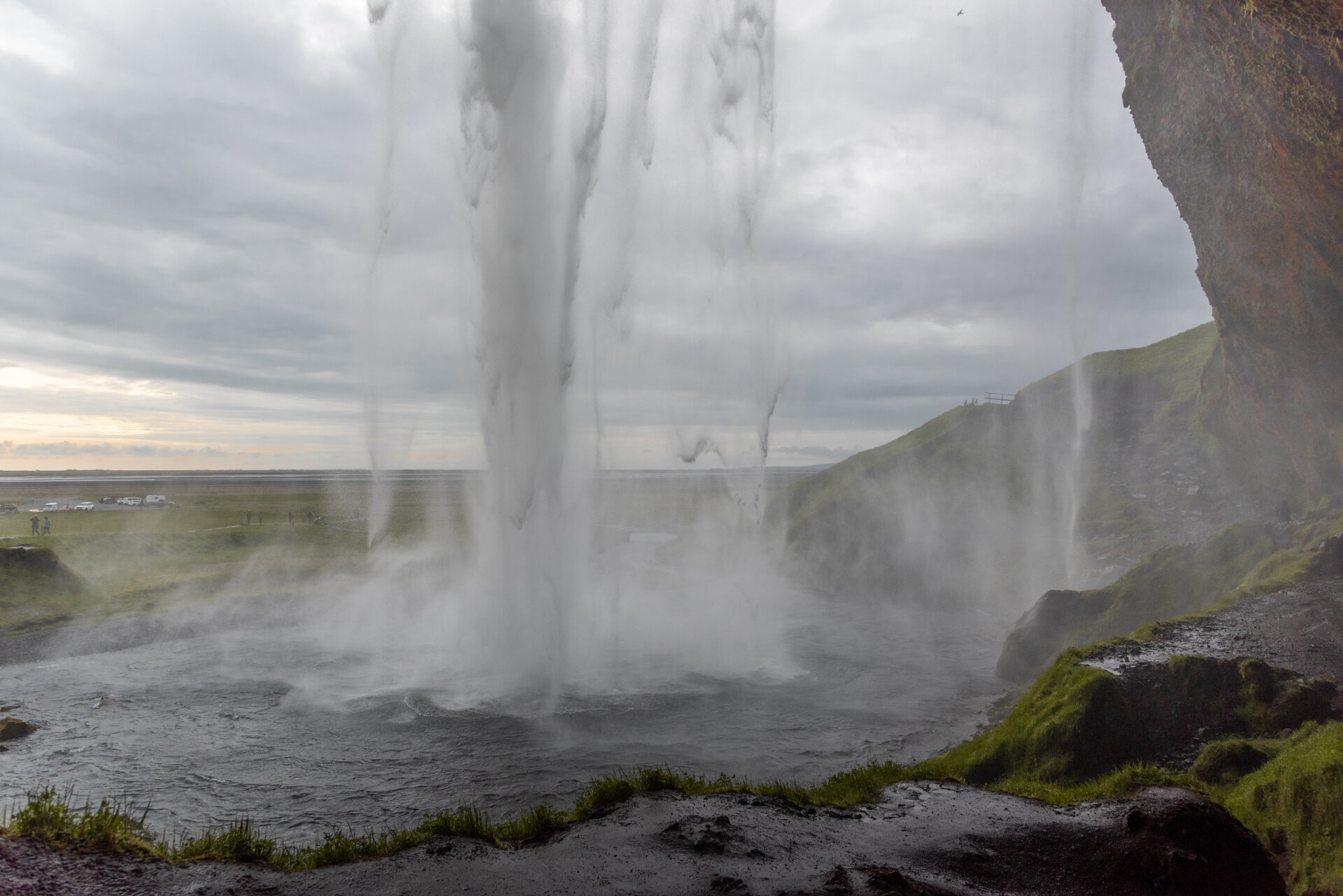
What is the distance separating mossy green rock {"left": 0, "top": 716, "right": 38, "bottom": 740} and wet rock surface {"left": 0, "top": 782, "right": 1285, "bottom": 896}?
13.0 metres

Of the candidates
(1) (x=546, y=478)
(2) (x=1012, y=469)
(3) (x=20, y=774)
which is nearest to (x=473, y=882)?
(3) (x=20, y=774)

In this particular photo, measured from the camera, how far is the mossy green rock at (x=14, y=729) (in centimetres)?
1894

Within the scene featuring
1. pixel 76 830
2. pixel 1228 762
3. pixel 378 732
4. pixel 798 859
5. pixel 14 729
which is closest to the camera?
pixel 76 830

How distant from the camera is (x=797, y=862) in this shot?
33.7 ft

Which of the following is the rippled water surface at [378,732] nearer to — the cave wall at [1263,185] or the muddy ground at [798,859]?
the muddy ground at [798,859]

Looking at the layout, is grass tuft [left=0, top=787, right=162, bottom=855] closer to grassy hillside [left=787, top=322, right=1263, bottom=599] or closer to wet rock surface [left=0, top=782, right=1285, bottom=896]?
wet rock surface [left=0, top=782, right=1285, bottom=896]

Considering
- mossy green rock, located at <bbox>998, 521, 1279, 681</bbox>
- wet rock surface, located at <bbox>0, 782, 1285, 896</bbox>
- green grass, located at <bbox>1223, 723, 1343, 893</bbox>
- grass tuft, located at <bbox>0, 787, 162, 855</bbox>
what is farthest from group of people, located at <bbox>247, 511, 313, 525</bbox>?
green grass, located at <bbox>1223, 723, 1343, 893</bbox>

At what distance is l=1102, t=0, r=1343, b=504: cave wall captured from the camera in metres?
20.2

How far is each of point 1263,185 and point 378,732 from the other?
1439 inches

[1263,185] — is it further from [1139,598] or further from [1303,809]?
[1303,809]

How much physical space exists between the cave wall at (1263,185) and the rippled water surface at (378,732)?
19.3 m

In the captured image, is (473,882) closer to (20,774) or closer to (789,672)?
(20,774)

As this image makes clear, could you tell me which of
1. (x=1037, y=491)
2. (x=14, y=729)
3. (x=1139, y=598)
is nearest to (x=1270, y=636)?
(x=1139, y=598)

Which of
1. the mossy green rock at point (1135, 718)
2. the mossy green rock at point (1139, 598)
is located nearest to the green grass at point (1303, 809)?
the mossy green rock at point (1135, 718)
